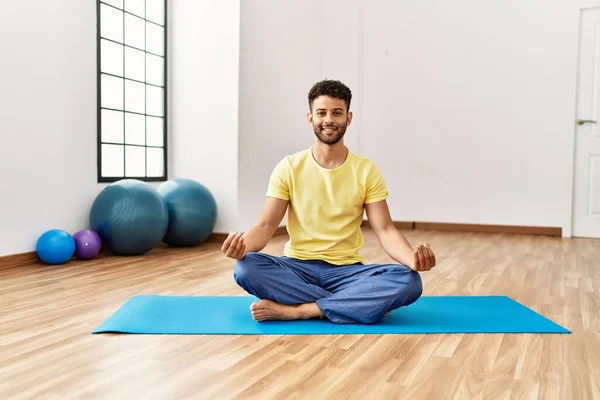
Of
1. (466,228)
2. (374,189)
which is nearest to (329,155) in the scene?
(374,189)

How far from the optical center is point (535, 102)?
6.11 m

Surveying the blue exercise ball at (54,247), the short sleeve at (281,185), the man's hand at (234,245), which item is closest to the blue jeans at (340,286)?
the man's hand at (234,245)

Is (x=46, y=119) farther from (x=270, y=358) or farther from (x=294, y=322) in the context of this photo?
(x=270, y=358)

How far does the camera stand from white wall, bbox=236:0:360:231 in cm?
511

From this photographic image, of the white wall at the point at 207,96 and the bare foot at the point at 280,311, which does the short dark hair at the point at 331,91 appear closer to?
the bare foot at the point at 280,311

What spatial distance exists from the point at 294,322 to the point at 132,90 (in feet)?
10.3

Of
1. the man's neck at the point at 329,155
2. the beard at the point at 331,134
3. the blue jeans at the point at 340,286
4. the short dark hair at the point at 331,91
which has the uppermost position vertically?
the short dark hair at the point at 331,91

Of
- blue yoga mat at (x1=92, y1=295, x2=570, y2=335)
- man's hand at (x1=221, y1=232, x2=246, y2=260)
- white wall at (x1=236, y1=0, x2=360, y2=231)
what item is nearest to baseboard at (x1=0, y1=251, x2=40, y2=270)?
blue yoga mat at (x1=92, y1=295, x2=570, y2=335)

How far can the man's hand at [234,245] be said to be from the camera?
2080mm

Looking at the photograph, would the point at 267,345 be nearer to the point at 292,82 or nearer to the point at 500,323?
the point at 500,323

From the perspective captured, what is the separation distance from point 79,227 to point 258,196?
64.8 inches

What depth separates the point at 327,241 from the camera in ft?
7.96

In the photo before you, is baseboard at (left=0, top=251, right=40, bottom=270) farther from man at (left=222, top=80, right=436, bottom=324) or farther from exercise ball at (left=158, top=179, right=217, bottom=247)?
man at (left=222, top=80, right=436, bottom=324)

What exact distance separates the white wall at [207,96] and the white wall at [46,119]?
37.6 inches
